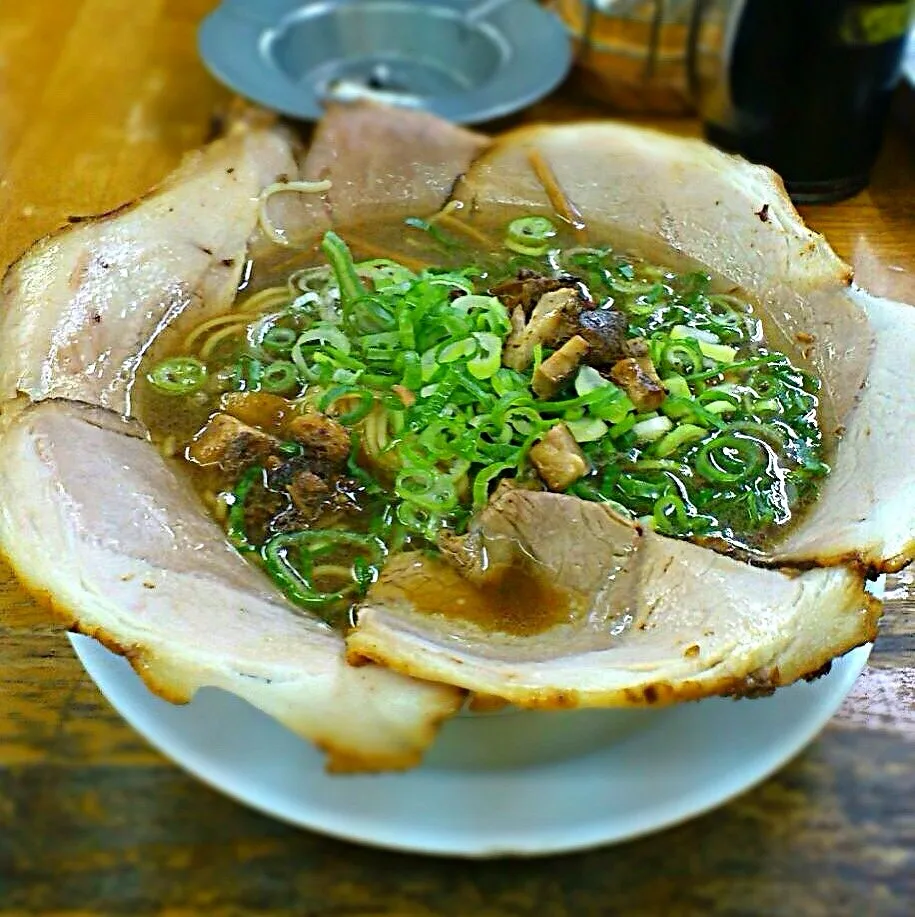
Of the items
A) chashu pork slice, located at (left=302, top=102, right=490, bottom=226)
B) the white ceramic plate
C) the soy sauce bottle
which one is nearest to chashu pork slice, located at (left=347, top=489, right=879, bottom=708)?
the white ceramic plate

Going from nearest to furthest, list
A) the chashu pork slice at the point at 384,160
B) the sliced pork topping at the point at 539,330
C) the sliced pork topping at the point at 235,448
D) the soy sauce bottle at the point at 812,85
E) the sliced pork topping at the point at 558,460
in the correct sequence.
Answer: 1. the sliced pork topping at the point at 558,460
2. the sliced pork topping at the point at 235,448
3. the sliced pork topping at the point at 539,330
4. the chashu pork slice at the point at 384,160
5. the soy sauce bottle at the point at 812,85

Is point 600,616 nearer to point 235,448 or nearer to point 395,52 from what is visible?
point 235,448

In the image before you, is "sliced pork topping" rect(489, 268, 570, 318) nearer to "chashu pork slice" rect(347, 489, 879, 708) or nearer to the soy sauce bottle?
"chashu pork slice" rect(347, 489, 879, 708)

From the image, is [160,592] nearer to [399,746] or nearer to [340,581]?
[340,581]

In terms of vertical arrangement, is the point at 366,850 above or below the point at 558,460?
below

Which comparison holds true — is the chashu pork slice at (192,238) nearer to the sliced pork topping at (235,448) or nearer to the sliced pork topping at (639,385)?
the sliced pork topping at (235,448)

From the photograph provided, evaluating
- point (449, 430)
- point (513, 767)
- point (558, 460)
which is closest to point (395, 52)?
point (449, 430)

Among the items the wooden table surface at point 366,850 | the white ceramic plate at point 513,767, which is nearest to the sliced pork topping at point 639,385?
the wooden table surface at point 366,850
